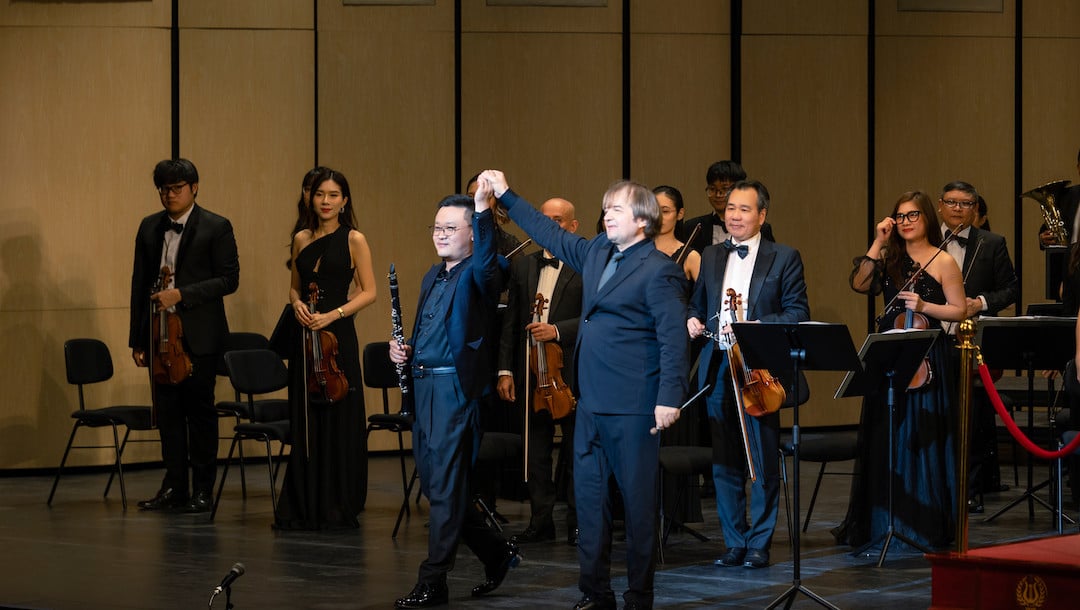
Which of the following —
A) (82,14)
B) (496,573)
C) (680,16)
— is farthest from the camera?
(680,16)

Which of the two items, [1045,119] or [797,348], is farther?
[1045,119]

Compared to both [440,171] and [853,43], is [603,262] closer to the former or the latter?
[440,171]

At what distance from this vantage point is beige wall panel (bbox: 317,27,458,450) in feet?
30.3

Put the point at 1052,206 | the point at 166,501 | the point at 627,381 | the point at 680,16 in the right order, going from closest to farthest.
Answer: the point at 627,381, the point at 166,501, the point at 1052,206, the point at 680,16

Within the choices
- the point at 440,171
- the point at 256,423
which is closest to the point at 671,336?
the point at 256,423

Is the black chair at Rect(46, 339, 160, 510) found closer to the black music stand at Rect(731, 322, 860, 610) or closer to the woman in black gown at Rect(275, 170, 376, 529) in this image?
the woman in black gown at Rect(275, 170, 376, 529)

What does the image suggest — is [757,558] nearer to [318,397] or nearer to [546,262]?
[546,262]

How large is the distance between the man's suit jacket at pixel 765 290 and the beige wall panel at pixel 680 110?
147 inches

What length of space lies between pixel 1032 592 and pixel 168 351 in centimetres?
439

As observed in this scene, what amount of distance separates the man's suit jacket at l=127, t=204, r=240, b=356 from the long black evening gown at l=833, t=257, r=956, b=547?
321 cm

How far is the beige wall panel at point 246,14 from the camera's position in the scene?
8.97 meters

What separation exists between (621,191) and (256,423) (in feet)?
10.4

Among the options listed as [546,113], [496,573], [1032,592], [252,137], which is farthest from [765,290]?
[252,137]

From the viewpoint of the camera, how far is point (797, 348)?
4902 millimetres
